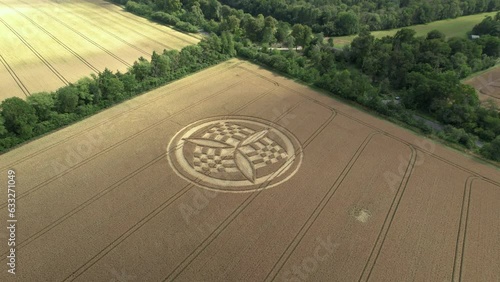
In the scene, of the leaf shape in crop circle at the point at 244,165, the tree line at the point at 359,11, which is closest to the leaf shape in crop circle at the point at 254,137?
the leaf shape in crop circle at the point at 244,165

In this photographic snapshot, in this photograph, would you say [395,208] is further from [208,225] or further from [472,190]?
[208,225]

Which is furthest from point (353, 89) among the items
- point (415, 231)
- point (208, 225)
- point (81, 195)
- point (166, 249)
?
point (81, 195)

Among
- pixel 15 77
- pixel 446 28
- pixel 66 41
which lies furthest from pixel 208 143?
pixel 446 28

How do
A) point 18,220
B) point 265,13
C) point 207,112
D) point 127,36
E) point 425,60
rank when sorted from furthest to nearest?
1. point 265,13
2. point 127,36
3. point 425,60
4. point 207,112
5. point 18,220

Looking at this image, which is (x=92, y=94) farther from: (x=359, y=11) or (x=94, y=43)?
(x=359, y=11)

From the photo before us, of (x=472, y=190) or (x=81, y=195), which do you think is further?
(x=472, y=190)

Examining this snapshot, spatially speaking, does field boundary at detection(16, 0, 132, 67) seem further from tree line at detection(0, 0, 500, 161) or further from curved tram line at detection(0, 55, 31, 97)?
curved tram line at detection(0, 55, 31, 97)

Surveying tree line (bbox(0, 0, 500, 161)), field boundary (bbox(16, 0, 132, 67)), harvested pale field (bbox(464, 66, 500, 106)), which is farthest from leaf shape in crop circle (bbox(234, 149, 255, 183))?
harvested pale field (bbox(464, 66, 500, 106))

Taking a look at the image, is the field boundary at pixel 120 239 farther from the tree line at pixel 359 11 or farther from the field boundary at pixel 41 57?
the tree line at pixel 359 11
